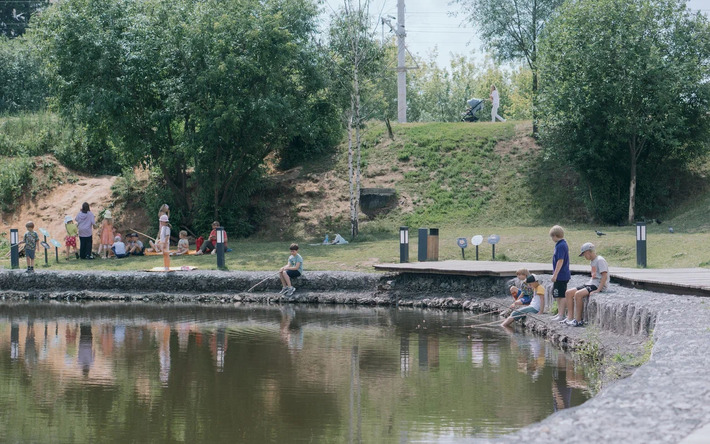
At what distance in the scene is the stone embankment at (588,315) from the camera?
20.9ft

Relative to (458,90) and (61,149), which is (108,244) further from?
(458,90)

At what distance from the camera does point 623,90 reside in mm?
30422

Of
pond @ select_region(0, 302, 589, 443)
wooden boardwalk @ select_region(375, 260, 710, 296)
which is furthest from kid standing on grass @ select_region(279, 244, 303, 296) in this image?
pond @ select_region(0, 302, 589, 443)

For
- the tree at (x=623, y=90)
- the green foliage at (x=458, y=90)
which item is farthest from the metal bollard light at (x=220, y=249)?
the green foliage at (x=458, y=90)

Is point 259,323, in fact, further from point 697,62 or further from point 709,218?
point 697,62

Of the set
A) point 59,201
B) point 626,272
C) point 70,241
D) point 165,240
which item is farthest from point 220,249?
point 59,201

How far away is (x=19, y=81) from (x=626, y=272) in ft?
131

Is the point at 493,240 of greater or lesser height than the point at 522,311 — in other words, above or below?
above

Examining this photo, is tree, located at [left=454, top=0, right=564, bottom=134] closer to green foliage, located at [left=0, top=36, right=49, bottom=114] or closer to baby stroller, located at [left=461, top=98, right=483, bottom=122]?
baby stroller, located at [left=461, top=98, right=483, bottom=122]

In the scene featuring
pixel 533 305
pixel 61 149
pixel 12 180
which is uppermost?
pixel 61 149

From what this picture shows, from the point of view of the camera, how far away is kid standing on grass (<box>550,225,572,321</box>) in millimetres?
14938

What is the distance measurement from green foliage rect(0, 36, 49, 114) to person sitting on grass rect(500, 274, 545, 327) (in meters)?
38.2

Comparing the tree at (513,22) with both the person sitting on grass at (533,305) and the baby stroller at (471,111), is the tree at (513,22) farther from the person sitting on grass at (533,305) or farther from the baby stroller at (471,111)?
the person sitting on grass at (533,305)

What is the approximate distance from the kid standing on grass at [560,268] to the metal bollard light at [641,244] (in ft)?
20.5
